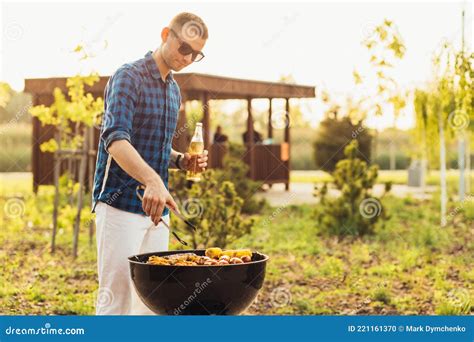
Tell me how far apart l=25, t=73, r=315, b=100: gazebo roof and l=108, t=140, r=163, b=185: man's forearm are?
30.5 feet

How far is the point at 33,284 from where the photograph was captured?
6.57m

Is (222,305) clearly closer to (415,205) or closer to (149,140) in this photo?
(149,140)

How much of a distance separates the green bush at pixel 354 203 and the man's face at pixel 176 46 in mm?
5945

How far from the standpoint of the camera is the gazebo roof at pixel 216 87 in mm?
12620

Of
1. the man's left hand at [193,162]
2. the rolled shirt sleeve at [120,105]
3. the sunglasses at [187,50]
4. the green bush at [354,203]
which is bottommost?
the green bush at [354,203]

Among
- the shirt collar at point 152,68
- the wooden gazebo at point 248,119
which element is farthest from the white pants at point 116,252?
the wooden gazebo at point 248,119

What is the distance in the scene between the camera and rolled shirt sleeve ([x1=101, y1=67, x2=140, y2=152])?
3.09 metres

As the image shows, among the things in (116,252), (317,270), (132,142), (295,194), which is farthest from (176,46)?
(295,194)

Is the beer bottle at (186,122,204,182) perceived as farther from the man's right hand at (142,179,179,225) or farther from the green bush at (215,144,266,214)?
the green bush at (215,144,266,214)

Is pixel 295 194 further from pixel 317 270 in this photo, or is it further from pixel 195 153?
pixel 195 153

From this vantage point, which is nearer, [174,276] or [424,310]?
[174,276]

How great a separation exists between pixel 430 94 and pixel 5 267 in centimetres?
634

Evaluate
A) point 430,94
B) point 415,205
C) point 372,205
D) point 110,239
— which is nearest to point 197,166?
point 110,239

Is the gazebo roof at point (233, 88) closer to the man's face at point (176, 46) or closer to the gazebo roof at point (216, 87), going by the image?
the gazebo roof at point (216, 87)
